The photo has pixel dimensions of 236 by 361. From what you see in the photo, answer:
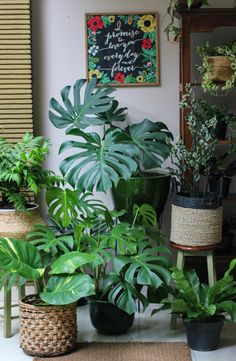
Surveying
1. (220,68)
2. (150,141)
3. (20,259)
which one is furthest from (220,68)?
(20,259)

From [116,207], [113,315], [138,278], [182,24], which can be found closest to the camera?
[138,278]

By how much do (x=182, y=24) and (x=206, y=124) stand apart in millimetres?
695

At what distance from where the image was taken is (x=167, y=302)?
3.38m

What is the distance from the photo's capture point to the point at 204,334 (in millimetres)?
3344

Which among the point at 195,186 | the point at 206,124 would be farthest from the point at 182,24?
the point at 195,186

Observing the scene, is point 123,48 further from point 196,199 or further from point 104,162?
point 196,199

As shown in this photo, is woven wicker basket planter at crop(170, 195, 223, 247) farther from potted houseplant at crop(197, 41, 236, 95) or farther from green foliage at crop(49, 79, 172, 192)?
potted houseplant at crop(197, 41, 236, 95)

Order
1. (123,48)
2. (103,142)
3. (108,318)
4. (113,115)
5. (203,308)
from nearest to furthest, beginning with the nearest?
(203,308) → (108,318) → (103,142) → (113,115) → (123,48)

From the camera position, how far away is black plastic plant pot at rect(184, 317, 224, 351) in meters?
3.34

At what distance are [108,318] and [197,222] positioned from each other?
760 millimetres

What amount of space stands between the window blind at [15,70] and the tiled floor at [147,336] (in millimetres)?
1327

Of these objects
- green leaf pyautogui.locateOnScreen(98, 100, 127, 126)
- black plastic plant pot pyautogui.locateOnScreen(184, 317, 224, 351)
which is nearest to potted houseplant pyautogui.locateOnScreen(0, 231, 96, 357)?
black plastic plant pot pyautogui.locateOnScreen(184, 317, 224, 351)

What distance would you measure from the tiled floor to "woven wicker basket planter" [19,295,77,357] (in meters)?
0.09

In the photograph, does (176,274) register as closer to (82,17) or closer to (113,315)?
(113,315)
